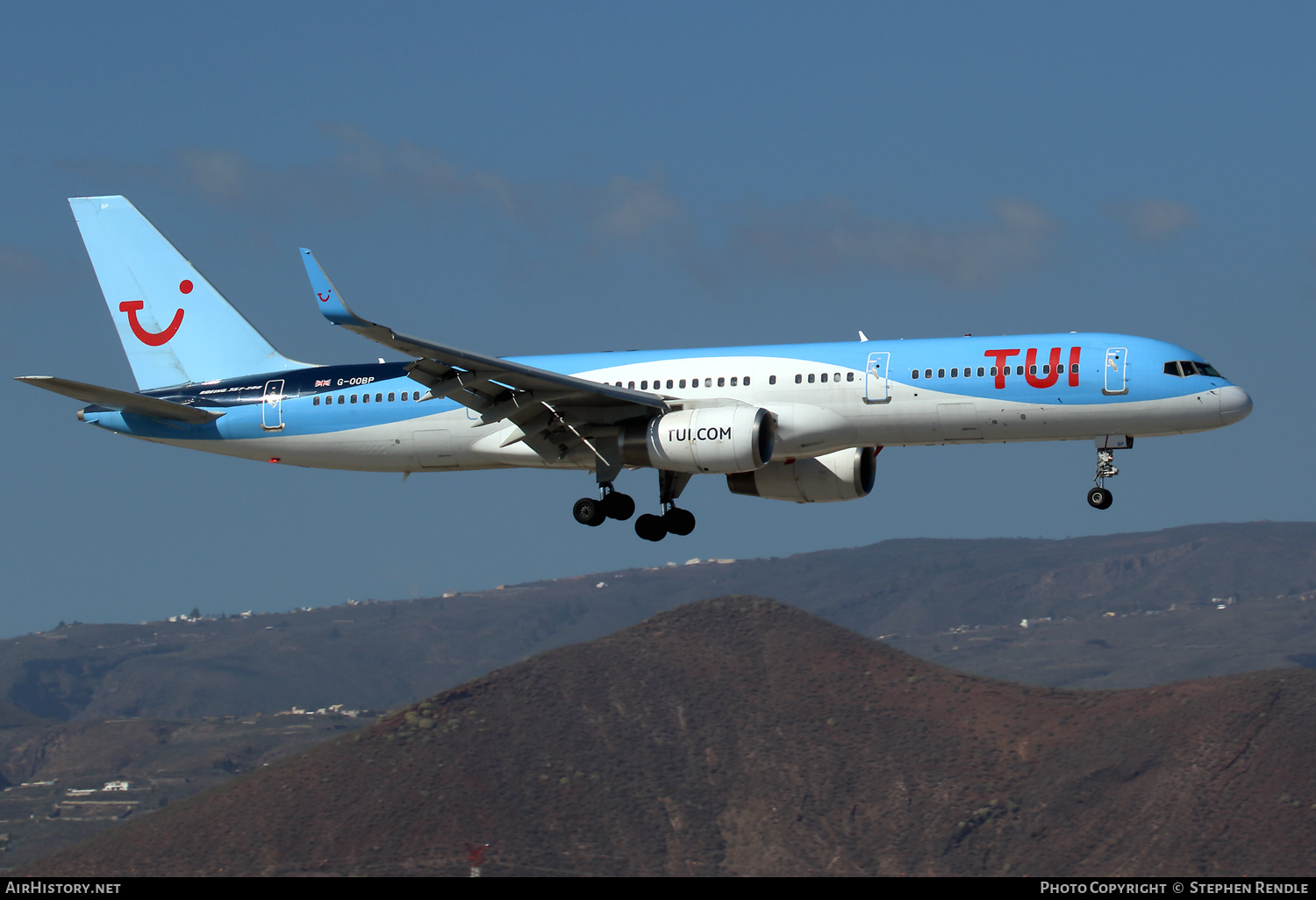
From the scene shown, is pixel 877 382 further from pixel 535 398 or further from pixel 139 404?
pixel 139 404

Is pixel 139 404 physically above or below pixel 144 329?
below

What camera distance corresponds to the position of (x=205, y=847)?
644 ft

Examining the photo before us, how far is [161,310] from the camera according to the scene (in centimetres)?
6656

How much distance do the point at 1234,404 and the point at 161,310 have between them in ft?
133

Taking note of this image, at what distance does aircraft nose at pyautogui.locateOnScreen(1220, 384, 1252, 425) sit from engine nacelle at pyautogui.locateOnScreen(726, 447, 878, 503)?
1267cm

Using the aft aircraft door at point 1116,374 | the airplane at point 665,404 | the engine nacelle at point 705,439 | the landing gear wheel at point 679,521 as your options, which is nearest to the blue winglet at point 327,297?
the airplane at point 665,404

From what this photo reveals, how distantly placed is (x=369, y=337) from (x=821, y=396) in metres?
15.4

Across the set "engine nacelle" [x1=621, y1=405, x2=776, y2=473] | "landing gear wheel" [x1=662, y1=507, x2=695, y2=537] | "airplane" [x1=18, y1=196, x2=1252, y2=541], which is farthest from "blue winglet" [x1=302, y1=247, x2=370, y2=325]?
"landing gear wheel" [x1=662, y1=507, x2=695, y2=537]

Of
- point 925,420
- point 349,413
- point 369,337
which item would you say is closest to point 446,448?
point 349,413

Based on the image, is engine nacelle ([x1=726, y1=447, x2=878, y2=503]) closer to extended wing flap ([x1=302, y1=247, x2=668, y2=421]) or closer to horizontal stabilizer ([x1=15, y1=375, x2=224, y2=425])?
extended wing flap ([x1=302, y1=247, x2=668, y2=421])

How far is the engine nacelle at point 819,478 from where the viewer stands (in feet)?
196

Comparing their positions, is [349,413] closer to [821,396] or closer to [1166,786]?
[821,396]

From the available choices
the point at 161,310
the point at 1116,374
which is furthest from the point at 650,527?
the point at 161,310

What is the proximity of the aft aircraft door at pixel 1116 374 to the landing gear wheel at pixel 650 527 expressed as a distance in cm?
1611
